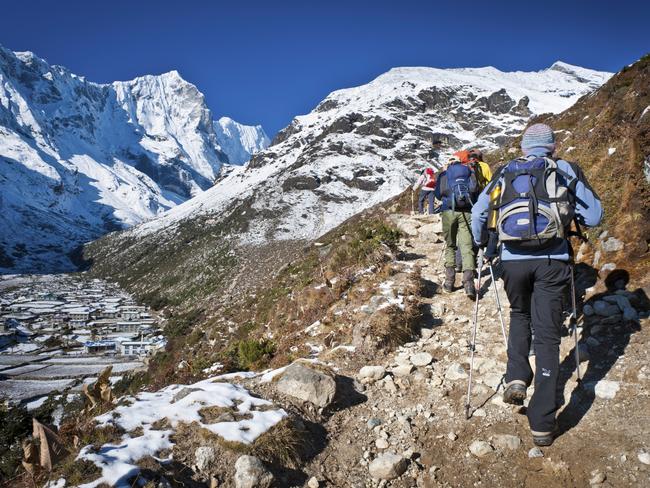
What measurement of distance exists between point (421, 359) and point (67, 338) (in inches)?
3739

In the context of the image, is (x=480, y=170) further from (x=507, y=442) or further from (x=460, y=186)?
(x=507, y=442)

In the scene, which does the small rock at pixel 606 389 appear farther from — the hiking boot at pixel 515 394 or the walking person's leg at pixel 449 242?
the walking person's leg at pixel 449 242

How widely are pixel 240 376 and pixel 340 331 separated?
2.15 m

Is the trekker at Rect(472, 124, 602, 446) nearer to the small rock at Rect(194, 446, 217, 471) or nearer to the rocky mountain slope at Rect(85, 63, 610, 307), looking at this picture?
the small rock at Rect(194, 446, 217, 471)

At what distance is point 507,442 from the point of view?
162 inches

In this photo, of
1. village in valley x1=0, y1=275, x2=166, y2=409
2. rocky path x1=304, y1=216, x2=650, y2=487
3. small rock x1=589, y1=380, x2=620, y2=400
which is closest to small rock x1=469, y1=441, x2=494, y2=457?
rocky path x1=304, y1=216, x2=650, y2=487

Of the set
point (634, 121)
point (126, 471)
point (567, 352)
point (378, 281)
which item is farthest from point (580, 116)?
point (126, 471)

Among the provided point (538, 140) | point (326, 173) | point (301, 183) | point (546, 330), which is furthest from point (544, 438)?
point (326, 173)

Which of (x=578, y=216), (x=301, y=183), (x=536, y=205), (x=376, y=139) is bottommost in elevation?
(x=578, y=216)

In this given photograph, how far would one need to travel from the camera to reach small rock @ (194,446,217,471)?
12.6ft

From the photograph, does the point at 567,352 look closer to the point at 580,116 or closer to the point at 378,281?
the point at 378,281

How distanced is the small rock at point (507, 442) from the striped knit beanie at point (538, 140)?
298 cm

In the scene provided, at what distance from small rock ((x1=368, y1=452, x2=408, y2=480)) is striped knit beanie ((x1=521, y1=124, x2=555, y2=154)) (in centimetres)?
351

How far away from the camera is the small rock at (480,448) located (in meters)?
4.09
